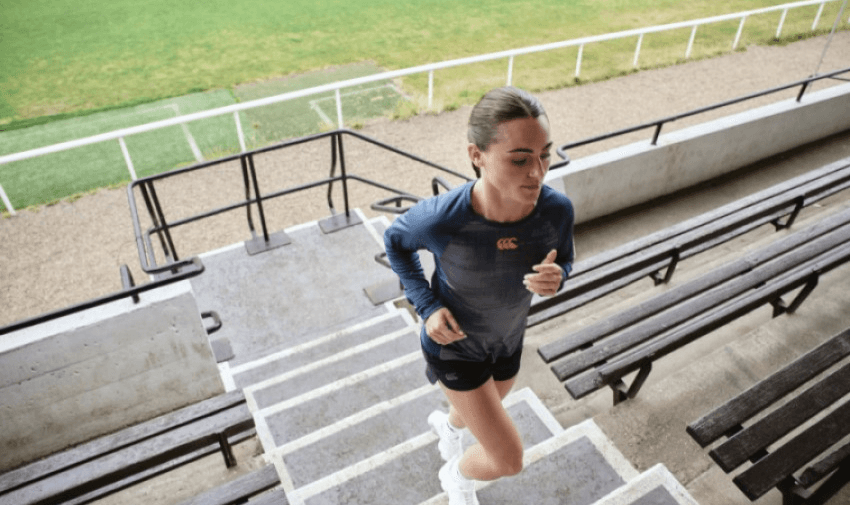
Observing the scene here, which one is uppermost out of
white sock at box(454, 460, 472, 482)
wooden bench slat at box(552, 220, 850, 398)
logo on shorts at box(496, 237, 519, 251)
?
logo on shorts at box(496, 237, 519, 251)

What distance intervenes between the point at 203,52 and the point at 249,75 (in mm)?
2843

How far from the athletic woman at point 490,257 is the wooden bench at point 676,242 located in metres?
1.55

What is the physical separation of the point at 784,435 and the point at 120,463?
335 centimetres

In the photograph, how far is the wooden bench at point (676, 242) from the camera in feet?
12.6

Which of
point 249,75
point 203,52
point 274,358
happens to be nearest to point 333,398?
point 274,358

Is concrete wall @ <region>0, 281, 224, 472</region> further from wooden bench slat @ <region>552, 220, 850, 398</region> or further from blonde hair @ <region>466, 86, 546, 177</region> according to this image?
blonde hair @ <region>466, 86, 546, 177</region>

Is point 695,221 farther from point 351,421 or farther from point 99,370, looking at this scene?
point 99,370

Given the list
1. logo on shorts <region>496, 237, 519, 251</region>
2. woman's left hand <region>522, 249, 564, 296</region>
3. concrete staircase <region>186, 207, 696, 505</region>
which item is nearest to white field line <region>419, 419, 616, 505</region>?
concrete staircase <region>186, 207, 696, 505</region>

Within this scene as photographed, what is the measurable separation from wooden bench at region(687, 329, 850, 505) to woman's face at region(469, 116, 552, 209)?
5.41ft

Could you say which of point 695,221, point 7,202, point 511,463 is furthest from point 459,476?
point 7,202

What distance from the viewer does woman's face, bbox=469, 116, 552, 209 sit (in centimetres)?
164

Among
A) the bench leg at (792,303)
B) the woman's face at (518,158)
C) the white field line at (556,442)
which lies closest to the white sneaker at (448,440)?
the white field line at (556,442)

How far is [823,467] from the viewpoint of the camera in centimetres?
246

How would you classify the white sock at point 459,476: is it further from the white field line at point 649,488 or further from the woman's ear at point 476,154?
the woman's ear at point 476,154
